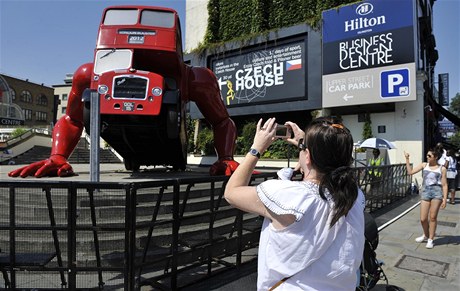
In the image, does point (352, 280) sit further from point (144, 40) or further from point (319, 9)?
point (319, 9)

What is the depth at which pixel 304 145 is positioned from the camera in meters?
1.54

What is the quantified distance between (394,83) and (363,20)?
126 inches

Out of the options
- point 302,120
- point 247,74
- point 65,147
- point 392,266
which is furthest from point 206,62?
point 392,266

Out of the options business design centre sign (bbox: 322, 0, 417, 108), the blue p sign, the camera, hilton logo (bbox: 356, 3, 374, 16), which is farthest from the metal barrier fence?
hilton logo (bbox: 356, 3, 374, 16)

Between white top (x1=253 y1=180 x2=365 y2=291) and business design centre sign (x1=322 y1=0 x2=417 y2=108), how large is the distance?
518 inches

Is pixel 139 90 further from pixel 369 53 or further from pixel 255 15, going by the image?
pixel 255 15

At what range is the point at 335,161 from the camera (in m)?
1.44

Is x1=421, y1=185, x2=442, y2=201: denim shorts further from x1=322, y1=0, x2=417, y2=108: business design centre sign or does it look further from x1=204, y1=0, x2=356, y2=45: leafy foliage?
x1=204, y1=0, x2=356, y2=45: leafy foliage

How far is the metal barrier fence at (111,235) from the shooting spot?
3.00 metres

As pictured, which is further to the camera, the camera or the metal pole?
the metal pole

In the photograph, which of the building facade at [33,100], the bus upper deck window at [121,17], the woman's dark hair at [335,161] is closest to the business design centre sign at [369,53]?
the bus upper deck window at [121,17]

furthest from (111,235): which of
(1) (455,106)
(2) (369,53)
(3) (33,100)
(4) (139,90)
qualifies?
(1) (455,106)

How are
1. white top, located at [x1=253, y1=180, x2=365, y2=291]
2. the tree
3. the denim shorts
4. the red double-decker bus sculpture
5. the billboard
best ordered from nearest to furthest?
1. white top, located at [x1=253, y1=180, x2=365, y2=291]
2. the denim shorts
3. the red double-decker bus sculpture
4. the billboard
5. the tree

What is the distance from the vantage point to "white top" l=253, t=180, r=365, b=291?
1.36 m
